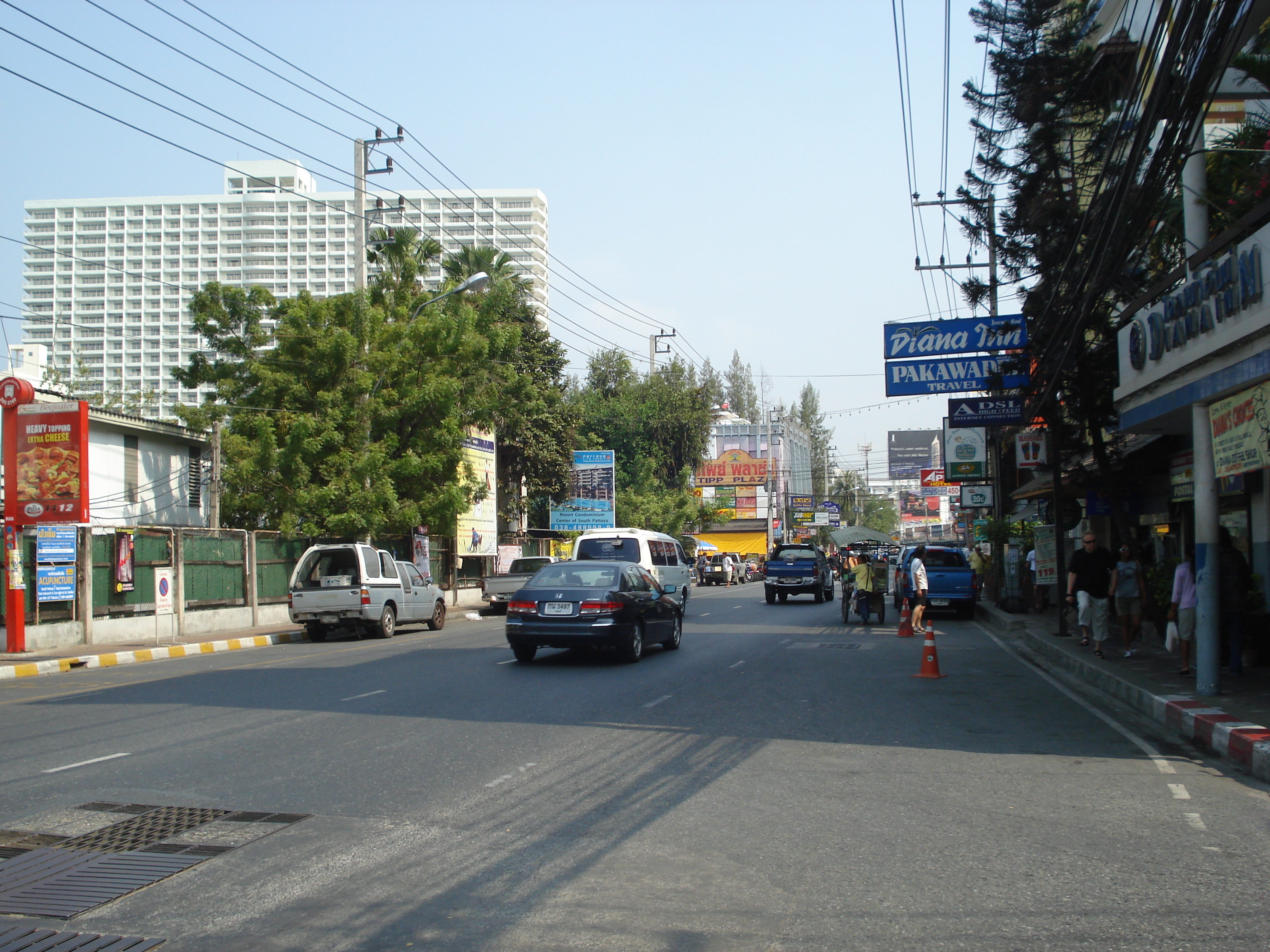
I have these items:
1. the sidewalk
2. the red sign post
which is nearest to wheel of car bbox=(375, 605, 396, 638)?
the red sign post

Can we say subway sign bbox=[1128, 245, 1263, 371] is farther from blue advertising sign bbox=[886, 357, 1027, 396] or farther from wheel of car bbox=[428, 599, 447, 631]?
wheel of car bbox=[428, 599, 447, 631]

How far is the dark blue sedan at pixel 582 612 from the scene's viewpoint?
14766mm

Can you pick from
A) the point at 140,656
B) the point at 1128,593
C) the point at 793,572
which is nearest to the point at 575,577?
the point at 1128,593

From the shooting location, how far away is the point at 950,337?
1889cm

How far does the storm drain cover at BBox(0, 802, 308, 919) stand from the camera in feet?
→ 16.4

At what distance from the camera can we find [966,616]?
2723cm

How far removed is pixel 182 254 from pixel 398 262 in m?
148

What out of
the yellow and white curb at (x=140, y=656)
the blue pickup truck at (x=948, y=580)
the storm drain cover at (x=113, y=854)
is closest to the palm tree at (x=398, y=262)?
the yellow and white curb at (x=140, y=656)

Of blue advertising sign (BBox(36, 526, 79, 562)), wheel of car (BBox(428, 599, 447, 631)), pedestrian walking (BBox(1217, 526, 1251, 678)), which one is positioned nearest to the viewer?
pedestrian walking (BBox(1217, 526, 1251, 678))

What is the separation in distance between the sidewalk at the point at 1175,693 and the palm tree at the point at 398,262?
74.2 feet

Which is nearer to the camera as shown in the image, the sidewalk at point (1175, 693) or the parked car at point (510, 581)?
the sidewalk at point (1175, 693)

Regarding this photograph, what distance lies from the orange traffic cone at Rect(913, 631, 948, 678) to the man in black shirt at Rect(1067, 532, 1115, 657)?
109 inches

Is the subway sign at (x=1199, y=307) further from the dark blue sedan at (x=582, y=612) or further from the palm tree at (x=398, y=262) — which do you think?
the palm tree at (x=398, y=262)

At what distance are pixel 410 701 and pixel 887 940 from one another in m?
7.89
